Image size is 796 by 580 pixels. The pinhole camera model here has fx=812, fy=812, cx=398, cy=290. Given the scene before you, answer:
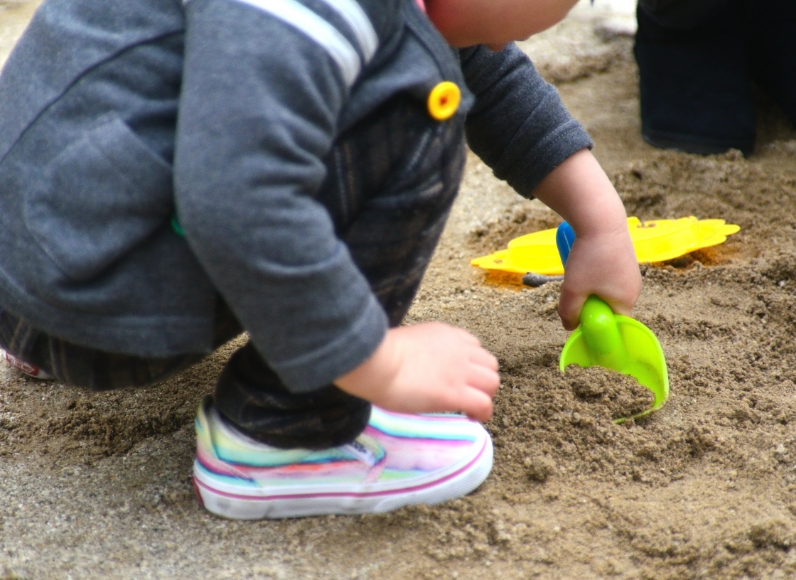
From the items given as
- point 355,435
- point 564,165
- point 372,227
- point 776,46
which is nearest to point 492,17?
point 372,227

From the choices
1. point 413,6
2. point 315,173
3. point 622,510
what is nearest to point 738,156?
point 622,510

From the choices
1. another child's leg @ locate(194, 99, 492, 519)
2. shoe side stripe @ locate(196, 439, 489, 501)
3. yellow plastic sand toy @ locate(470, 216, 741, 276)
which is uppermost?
another child's leg @ locate(194, 99, 492, 519)

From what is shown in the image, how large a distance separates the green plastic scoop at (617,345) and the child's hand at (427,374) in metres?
0.34

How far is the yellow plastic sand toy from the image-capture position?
1417 mm

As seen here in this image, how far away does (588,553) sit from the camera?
817 mm

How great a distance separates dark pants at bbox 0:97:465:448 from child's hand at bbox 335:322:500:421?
8 centimetres

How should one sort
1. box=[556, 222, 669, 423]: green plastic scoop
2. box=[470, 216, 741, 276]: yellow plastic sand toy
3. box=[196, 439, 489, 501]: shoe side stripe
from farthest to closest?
box=[470, 216, 741, 276]: yellow plastic sand toy → box=[556, 222, 669, 423]: green plastic scoop → box=[196, 439, 489, 501]: shoe side stripe

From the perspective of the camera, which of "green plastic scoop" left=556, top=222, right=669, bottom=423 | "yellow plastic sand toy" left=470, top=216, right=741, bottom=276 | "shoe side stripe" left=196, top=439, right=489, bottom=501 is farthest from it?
"yellow plastic sand toy" left=470, top=216, right=741, bottom=276

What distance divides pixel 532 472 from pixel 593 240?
1.16ft

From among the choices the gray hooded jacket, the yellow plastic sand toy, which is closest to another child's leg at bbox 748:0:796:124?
the yellow plastic sand toy

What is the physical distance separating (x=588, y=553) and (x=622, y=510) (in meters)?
0.07

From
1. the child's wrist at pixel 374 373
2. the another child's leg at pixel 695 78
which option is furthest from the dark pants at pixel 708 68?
the child's wrist at pixel 374 373

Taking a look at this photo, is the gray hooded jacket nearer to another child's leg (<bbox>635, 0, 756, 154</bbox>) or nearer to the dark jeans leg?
the dark jeans leg

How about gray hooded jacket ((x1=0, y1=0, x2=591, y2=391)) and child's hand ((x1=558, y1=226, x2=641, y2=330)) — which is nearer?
gray hooded jacket ((x1=0, y1=0, x2=591, y2=391))
